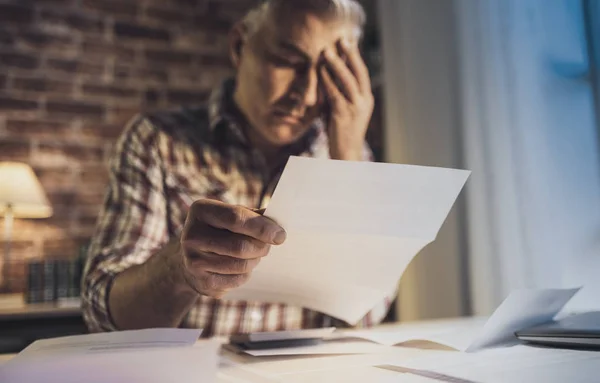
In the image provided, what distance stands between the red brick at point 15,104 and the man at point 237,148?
126cm

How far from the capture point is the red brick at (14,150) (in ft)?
7.00

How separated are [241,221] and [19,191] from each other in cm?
168

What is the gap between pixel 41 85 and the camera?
2225 millimetres

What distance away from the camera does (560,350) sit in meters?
0.56

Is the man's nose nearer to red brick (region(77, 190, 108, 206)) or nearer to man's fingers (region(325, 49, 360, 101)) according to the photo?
man's fingers (region(325, 49, 360, 101))

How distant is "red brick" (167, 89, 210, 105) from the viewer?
2.48 metres

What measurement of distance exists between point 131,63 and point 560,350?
2.24 m

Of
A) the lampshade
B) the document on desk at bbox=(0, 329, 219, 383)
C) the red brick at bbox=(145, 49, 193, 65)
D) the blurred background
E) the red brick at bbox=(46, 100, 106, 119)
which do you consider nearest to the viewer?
the document on desk at bbox=(0, 329, 219, 383)

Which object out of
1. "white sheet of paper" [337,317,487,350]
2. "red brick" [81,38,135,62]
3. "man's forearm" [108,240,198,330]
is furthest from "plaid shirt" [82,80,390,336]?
"red brick" [81,38,135,62]

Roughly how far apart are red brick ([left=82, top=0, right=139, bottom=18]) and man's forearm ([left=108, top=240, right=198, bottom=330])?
185 centimetres

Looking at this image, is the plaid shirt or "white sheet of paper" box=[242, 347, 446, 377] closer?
"white sheet of paper" box=[242, 347, 446, 377]

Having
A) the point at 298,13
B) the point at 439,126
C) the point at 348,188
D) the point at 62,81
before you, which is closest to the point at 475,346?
the point at 348,188

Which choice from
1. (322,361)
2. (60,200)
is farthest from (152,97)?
(322,361)

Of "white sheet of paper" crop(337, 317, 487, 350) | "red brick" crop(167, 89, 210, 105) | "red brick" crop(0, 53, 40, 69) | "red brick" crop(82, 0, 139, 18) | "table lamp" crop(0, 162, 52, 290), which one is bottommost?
"white sheet of paper" crop(337, 317, 487, 350)
